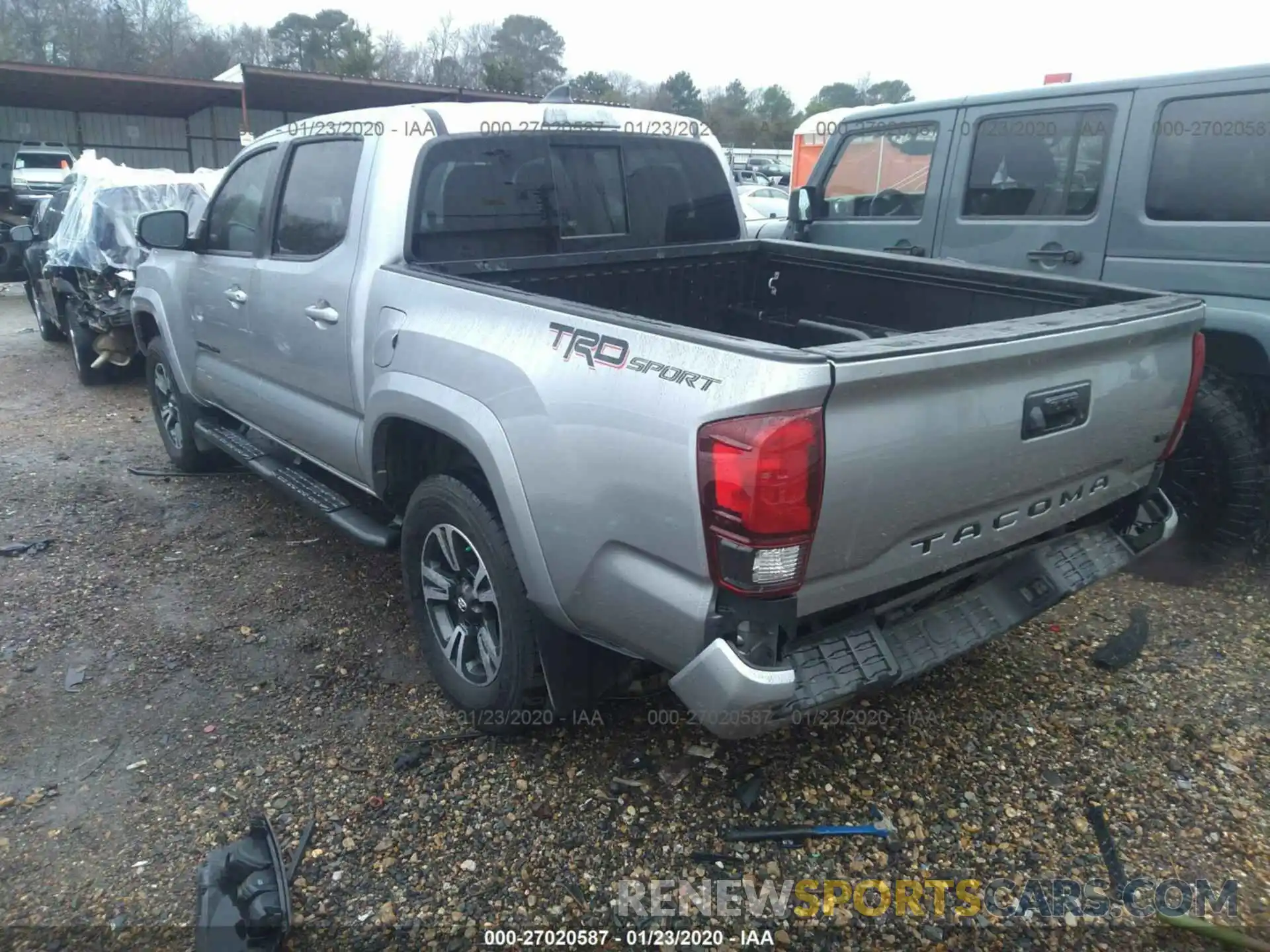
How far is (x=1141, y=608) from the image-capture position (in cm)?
400

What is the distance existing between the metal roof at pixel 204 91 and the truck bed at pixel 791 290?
1686cm

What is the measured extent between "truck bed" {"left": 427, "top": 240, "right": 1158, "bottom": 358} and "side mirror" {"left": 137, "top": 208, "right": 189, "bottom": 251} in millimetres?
1993

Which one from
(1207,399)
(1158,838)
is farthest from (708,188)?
(1158,838)

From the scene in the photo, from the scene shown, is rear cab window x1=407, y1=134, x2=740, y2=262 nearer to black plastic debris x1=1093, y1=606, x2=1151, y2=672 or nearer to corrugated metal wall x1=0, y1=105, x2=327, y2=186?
black plastic debris x1=1093, y1=606, x2=1151, y2=672

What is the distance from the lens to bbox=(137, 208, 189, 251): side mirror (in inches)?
176

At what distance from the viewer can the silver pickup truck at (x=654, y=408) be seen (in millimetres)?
2117

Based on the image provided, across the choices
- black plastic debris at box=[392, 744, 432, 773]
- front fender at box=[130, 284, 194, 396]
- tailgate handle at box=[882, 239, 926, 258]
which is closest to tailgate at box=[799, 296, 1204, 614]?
black plastic debris at box=[392, 744, 432, 773]

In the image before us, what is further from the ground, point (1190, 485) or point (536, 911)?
point (1190, 485)

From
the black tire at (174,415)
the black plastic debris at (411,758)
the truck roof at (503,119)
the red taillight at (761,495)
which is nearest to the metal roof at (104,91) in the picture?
the black tire at (174,415)

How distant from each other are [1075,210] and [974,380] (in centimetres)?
305

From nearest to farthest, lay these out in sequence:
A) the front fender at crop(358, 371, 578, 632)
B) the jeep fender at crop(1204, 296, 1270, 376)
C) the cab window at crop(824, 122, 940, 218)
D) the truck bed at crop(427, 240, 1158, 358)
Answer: the front fender at crop(358, 371, 578, 632) < the truck bed at crop(427, 240, 1158, 358) < the jeep fender at crop(1204, 296, 1270, 376) < the cab window at crop(824, 122, 940, 218)

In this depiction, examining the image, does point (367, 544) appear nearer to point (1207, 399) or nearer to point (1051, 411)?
point (1051, 411)

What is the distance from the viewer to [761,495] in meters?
2.01

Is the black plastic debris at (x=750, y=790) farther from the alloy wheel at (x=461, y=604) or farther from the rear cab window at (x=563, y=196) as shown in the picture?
the rear cab window at (x=563, y=196)
